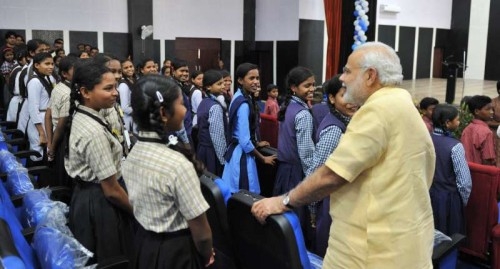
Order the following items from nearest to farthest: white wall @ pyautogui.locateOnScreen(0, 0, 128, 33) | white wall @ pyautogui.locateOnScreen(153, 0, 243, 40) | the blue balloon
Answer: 1. white wall @ pyautogui.locateOnScreen(0, 0, 128, 33)
2. the blue balloon
3. white wall @ pyautogui.locateOnScreen(153, 0, 243, 40)

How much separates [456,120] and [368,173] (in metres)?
1.75

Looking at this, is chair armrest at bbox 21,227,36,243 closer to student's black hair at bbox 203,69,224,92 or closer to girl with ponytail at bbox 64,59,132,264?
girl with ponytail at bbox 64,59,132,264

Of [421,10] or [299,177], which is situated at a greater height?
[421,10]

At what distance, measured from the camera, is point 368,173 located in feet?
4.52

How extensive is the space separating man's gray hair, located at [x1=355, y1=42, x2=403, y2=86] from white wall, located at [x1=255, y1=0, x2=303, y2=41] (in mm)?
8429

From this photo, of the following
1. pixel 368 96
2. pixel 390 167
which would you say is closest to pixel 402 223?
pixel 390 167

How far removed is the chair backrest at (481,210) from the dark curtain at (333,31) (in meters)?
6.89

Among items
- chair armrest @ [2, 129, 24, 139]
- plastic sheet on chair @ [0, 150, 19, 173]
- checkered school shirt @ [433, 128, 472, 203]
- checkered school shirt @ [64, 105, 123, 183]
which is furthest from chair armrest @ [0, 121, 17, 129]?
checkered school shirt @ [433, 128, 472, 203]

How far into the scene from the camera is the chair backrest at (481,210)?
270 centimetres

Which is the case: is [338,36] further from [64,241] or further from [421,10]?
[64,241]

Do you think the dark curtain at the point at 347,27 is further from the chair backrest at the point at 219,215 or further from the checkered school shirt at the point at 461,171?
the chair backrest at the point at 219,215

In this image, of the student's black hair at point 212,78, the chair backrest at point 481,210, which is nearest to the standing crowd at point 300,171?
the chair backrest at point 481,210

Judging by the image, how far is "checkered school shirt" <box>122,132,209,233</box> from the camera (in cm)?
138

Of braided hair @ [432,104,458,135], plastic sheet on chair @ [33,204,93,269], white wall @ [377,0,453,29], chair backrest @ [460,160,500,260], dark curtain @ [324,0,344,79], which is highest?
white wall @ [377,0,453,29]
